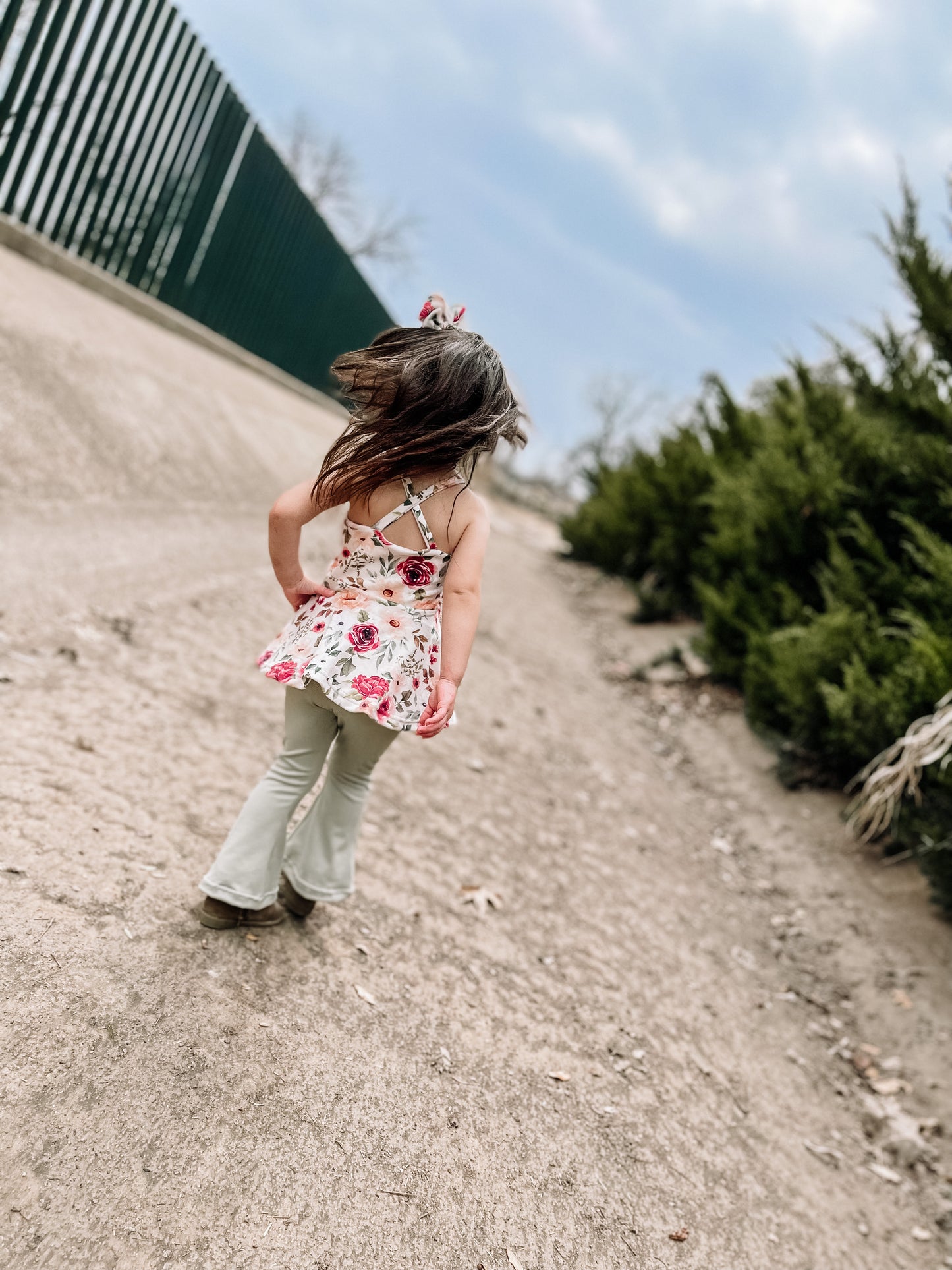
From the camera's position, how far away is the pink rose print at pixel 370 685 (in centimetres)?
228

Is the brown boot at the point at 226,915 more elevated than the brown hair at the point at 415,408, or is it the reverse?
the brown hair at the point at 415,408

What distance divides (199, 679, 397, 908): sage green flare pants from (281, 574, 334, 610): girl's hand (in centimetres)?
24

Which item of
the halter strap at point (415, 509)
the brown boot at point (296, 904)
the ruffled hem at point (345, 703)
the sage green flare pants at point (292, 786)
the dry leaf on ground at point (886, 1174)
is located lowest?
the dry leaf on ground at point (886, 1174)

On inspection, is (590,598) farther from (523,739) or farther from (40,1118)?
(40,1118)

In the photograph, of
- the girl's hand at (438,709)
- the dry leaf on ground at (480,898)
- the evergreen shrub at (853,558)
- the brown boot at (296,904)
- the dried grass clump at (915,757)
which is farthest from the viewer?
the evergreen shrub at (853,558)

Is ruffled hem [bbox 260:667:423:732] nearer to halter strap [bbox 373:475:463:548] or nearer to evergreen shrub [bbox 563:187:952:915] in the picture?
halter strap [bbox 373:475:463:548]

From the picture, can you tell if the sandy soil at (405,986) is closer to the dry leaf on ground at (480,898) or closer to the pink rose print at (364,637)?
the dry leaf on ground at (480,898)

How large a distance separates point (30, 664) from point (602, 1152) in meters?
2.62

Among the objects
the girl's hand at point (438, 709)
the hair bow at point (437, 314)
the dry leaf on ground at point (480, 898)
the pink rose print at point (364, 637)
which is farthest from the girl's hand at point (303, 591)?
the dry leaf on ground at point (480, 898)

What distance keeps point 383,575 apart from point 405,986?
3.88 ft

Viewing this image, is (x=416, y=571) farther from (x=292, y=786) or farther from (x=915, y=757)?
(x=915, y=757)

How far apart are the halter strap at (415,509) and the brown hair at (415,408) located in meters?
0.04

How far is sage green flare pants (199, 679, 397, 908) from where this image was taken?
96.5 inches

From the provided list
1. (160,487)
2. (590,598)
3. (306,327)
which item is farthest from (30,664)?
(306,327)
